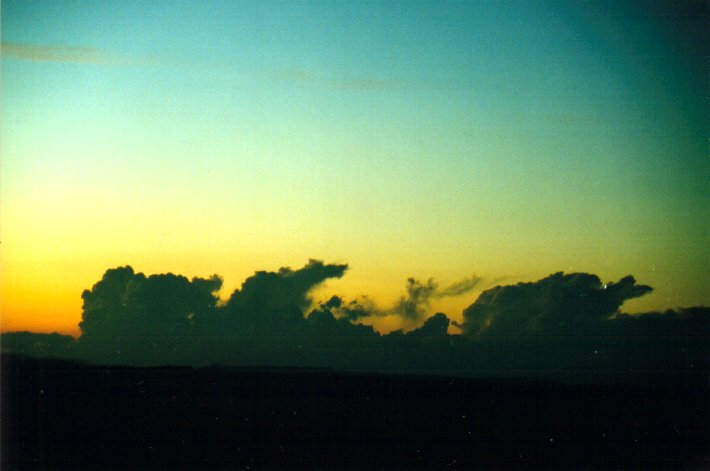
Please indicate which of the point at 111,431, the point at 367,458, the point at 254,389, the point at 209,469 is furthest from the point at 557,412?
the point at 111,431

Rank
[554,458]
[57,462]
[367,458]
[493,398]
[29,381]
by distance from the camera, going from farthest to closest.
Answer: [493,398] < [554,458] < [367,458] < [57,462] < [29,381]

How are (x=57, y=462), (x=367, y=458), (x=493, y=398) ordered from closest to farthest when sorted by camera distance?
(x=57, y=462) → (x=367, y=458) → (x=493, y=398)

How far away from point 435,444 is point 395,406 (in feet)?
2.79

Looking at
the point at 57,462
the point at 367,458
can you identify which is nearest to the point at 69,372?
the point at 57,462

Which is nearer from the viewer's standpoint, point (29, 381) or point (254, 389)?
point (29, 381)

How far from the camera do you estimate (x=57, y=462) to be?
604 cm

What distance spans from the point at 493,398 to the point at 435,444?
3.33 feet

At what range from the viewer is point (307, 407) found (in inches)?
303

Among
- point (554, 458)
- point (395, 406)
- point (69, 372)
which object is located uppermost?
point (69, 372)

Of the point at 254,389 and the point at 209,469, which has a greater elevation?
the point at 254,389

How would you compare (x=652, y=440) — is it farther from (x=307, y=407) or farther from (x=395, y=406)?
(x=307, y=407)

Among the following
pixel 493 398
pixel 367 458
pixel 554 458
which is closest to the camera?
pixel 367 458

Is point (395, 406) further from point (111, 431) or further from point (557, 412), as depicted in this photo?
point (111, 431)

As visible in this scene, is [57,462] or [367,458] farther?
[367,458]
